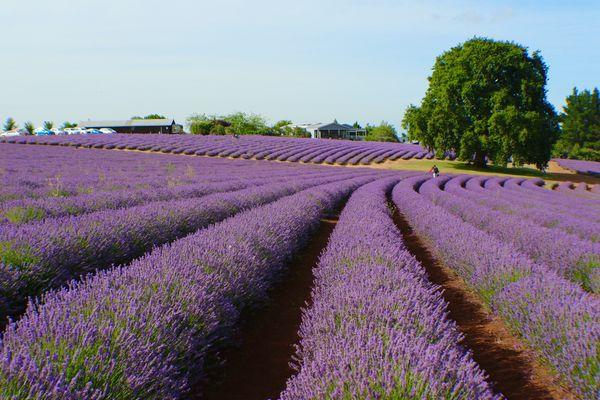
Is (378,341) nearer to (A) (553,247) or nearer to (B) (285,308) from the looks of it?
(B) (285,308)

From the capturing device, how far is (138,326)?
234cm

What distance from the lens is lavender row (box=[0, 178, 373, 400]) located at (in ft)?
5.82

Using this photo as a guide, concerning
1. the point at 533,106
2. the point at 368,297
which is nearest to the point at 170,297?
the point at 368,297

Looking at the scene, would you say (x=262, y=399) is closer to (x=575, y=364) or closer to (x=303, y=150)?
(x=575, y=364)

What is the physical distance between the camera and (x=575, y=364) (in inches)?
111

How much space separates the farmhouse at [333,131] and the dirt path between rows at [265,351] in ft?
250

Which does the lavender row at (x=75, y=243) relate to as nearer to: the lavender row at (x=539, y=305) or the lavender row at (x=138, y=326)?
the lavender row at (x=138, y=326)

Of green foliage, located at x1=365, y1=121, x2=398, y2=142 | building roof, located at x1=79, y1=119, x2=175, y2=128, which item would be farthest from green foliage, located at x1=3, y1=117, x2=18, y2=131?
green foliage, located at x1=365, y1=121, x2=398, y2=142

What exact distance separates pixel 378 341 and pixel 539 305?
1.92m

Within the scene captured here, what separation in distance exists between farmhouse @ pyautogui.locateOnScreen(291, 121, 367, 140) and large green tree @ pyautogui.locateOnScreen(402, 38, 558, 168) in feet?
164

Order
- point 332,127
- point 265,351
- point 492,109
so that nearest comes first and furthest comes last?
1. point 265,351
2. point 492,109
3. point 332,127

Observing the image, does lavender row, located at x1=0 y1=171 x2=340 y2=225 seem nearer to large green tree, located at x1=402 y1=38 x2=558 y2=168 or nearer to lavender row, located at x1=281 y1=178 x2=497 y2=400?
lavender row, located at x1=281 y1=178 x2=497 y2=400

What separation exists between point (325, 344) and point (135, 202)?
6.56 meters

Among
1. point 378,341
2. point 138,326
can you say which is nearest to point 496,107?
point 378,341
